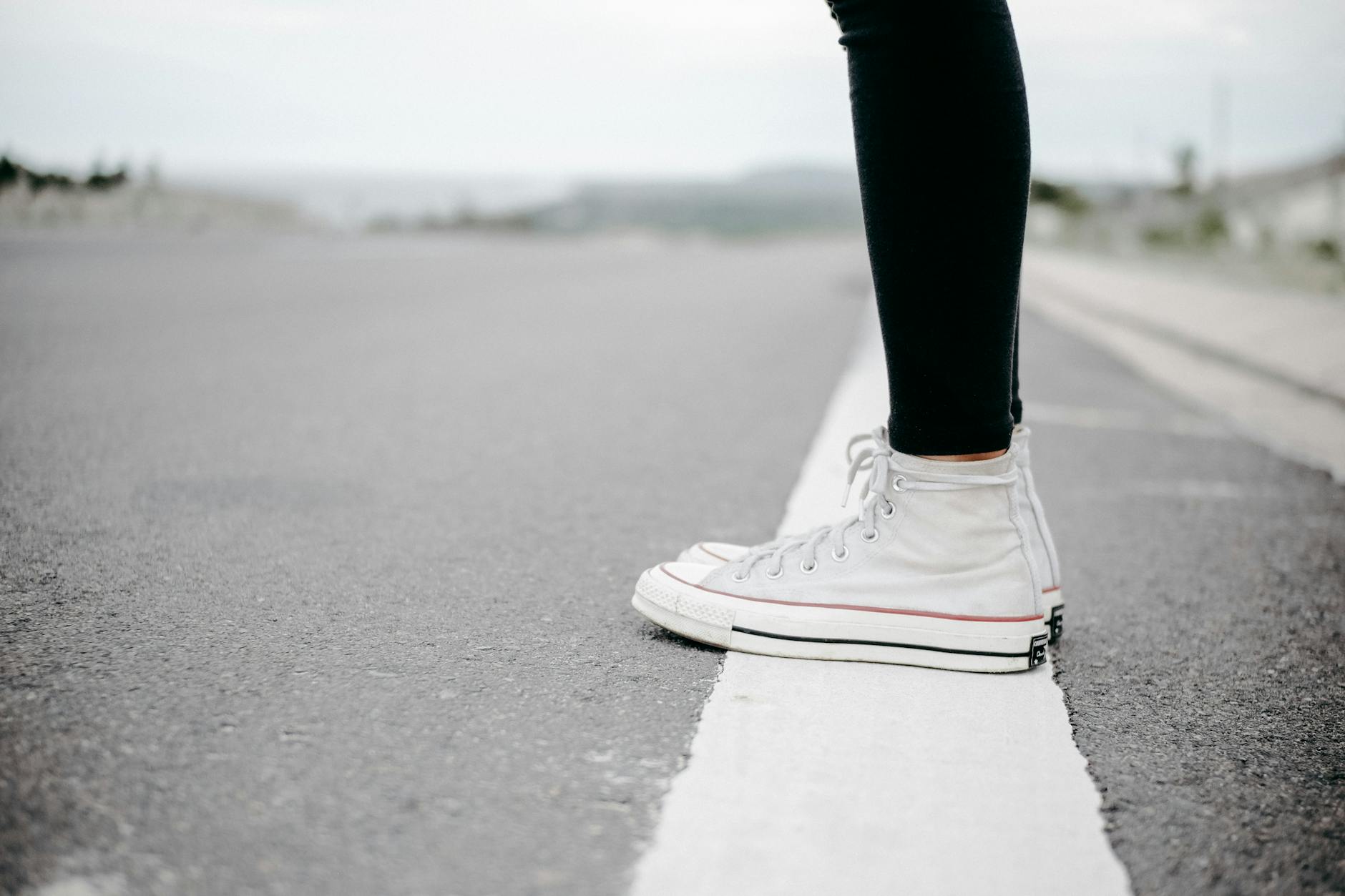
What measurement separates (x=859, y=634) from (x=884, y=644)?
1.6 inches

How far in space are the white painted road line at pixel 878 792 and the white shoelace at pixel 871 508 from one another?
6.1 inches

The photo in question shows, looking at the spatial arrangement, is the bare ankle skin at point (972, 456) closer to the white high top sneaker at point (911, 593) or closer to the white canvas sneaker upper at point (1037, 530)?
the white high top sneaker at point (911, 593)

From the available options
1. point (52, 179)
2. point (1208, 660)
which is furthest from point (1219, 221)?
point (1208, 660)

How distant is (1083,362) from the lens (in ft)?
20.4

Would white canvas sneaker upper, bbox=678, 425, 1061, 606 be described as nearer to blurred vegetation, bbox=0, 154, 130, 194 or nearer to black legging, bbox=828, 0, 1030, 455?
black legging, bbox=828, 0, 1030, 455

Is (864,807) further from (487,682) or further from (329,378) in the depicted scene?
(329,378)

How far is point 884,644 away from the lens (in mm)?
1599

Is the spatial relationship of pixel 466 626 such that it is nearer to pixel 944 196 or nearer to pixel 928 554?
pixel 928 554

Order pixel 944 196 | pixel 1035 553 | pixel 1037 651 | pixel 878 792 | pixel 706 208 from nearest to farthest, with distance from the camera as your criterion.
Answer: pixel 878 792
pixel 944 196
pixel 1037 651
pixel 1035 553
pixel 706 208

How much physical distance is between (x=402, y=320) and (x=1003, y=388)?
591cm

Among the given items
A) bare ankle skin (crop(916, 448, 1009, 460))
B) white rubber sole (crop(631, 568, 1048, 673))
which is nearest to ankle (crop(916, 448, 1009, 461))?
bare ankle skin (crop(916, 448, 1009, 460))

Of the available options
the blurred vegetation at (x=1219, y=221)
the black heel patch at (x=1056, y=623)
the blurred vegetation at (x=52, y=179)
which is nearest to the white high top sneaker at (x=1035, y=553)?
the black heel patch at (x=1056, y=623)

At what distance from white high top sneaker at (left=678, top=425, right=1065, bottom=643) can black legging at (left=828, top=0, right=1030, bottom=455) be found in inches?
5.9

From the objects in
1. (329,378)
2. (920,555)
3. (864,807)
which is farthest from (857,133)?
(329,378)
